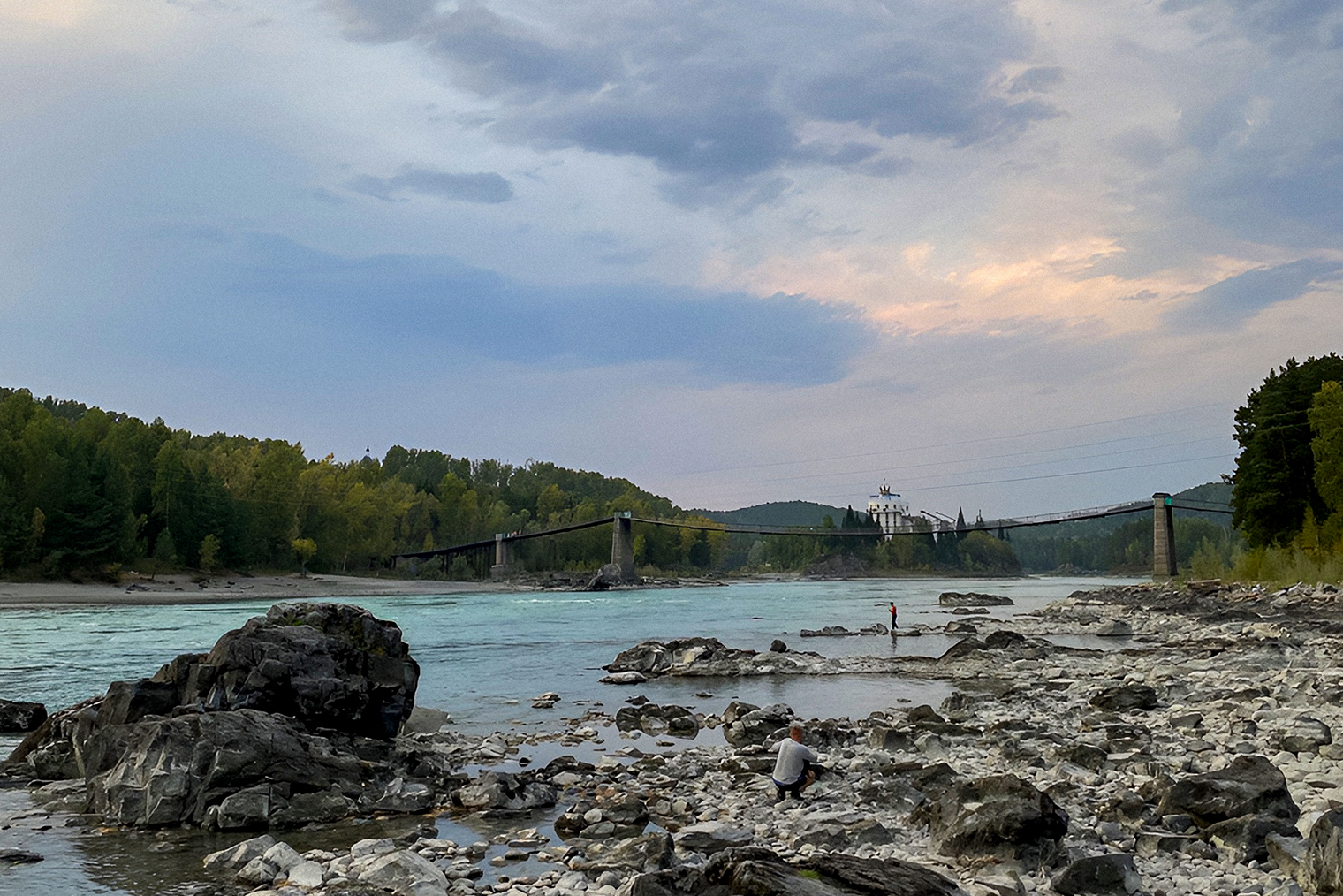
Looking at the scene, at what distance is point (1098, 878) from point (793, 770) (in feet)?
15.6

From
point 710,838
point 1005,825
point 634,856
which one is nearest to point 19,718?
point 634,856

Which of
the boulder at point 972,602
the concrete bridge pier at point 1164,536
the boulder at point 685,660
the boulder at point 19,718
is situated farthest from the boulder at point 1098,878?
the concrete bridge pier at point 1164,536

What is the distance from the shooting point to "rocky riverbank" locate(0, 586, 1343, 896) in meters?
8.38

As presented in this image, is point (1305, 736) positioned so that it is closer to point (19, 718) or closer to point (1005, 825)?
point (1005, 825)

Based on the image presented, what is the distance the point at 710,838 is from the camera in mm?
10688

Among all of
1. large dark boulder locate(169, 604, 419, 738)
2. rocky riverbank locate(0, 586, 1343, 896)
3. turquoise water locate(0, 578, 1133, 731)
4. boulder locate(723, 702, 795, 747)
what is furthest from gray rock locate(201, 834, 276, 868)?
turquoise water locate(0, 578, 1133, 731)

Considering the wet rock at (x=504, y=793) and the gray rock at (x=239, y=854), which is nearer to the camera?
the gray rock at (x=239, y=854)

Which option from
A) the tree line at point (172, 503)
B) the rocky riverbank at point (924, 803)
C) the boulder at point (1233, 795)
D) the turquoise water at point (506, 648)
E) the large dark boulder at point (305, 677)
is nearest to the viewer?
the rocky riverbank at point (924, 803)

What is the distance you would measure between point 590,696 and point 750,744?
878 centimetres

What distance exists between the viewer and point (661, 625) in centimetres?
5575

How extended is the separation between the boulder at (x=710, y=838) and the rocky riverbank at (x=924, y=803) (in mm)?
41

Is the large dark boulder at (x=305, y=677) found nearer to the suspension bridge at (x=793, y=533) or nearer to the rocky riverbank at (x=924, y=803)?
the rocky riverbank at (x=924, y=803)

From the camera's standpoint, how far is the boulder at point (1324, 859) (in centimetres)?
744

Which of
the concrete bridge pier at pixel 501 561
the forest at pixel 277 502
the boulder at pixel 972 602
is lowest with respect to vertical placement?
the boulder at pixel 972 602
